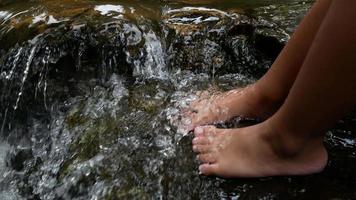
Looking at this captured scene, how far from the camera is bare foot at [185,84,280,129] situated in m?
1.92

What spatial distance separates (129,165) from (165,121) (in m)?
0.32

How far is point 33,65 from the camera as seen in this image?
2555mm

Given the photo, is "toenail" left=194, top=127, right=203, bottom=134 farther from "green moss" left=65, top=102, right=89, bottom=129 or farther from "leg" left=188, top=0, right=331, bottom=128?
"green moss" left=65, top=102, right=89, bottom=129

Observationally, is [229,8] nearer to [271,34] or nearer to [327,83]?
[271,34]

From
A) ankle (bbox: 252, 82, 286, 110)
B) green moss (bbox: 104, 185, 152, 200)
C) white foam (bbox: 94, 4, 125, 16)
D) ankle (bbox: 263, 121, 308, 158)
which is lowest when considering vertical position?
green moss (bbox: 104, 185, 152, 200)

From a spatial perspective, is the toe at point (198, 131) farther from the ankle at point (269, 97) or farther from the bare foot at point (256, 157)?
the ankle at point (269, 97)

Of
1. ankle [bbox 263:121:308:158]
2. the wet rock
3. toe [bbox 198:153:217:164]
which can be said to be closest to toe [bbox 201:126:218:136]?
toe [bbox 198:153:217:164]

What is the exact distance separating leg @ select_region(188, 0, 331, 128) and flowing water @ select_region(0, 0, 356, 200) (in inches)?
2.8

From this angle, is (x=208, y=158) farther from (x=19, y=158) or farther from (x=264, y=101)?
(x=19, y=158)

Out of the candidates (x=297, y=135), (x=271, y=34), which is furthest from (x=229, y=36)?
(x=297, y=135)

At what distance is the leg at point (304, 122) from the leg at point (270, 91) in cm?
19

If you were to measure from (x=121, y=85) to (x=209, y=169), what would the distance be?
3.04ft

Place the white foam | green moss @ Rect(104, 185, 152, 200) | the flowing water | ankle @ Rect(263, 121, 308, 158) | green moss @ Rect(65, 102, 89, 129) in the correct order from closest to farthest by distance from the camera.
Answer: ankle @ Rect(263, 121, 308, 158) → green moss @ Rect(104, 185, 152, 200) → the flowing water → green moss @ Rect(65, 102, 89, 129) → the white foam

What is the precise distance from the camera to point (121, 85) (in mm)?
2438
